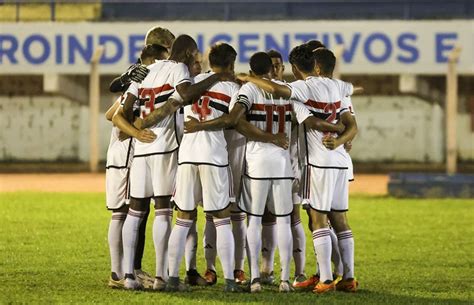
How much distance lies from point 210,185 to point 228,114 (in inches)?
22.6

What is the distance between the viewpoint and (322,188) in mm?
9281

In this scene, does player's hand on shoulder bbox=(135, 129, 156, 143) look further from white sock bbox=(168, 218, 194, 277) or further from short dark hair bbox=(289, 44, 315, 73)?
short dark hair bbox=(289, 44, 315, 73)

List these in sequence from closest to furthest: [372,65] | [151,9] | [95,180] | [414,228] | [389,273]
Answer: [389,273]
[414,228]
[95,180]
[372,65]
[151,9]

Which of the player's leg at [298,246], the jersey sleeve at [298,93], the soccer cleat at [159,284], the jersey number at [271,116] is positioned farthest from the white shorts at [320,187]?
the soccer cleat at [159,284]

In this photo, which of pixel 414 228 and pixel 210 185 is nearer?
pixel 210 185

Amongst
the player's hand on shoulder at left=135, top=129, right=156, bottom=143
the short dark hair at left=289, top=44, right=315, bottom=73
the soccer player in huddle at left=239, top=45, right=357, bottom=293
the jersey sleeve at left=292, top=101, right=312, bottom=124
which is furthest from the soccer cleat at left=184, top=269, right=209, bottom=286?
the short dark hair at left=289, top=44, right=315, bottom=73

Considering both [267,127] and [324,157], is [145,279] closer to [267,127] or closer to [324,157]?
[267,127]

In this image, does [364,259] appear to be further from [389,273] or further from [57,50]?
[57,50]

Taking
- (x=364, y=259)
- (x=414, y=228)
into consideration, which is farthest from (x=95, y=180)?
(x=364, y=259)

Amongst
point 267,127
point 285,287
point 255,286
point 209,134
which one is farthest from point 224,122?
point 285,287

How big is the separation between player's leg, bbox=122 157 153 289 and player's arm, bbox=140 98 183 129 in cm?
30

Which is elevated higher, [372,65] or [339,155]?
[372,65]

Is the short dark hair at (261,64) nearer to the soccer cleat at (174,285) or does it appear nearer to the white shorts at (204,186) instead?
the white shorts at (204,186)

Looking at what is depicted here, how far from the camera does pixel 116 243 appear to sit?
956 cm
